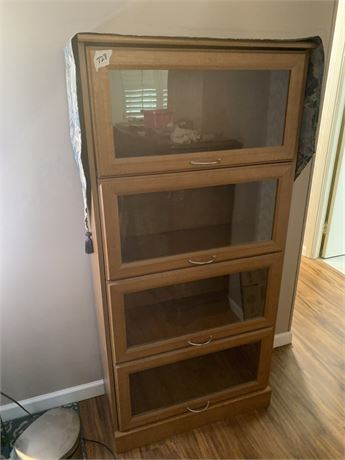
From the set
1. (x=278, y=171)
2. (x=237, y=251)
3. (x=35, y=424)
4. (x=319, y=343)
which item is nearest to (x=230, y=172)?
(x=278, y=171)

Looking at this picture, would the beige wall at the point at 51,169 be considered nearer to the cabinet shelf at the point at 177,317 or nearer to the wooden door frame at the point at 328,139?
the cabinet shelf at the point at 177,317

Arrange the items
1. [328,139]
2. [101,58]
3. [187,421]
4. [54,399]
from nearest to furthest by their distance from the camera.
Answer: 1. [101,58]
2. [187,421]
3. [54,399]
4. [328,139]

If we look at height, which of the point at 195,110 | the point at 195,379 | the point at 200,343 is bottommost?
the point at 195,379

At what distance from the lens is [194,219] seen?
133 cm

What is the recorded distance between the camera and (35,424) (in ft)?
4.82

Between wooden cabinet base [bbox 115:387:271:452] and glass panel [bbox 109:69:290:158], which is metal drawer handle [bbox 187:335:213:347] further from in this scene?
glass panel [bbox 109:69:290:158]

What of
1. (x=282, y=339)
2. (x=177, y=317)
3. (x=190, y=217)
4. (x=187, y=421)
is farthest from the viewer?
(x=282, y=339)

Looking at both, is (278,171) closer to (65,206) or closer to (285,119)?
(285,119)

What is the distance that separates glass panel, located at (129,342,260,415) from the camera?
149cm

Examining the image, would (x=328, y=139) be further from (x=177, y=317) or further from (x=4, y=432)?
(x=4, y=432)

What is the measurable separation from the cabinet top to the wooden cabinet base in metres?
1.44

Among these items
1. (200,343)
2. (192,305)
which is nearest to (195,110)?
(192,305)

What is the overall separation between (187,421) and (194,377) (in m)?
0.19

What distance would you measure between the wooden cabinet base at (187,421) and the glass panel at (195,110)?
1.15 metres
